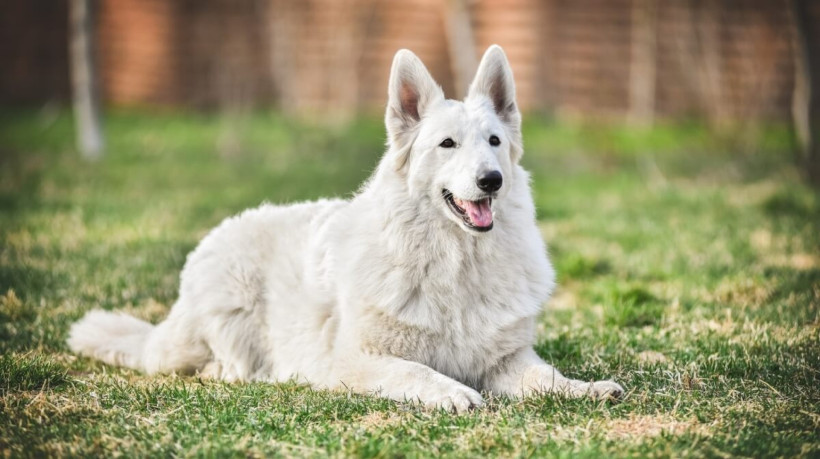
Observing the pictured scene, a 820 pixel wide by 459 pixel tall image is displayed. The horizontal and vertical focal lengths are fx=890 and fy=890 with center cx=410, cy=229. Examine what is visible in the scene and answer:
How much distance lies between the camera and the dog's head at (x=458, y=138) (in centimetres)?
439

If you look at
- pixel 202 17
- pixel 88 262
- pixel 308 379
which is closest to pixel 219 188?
pixel 88 262

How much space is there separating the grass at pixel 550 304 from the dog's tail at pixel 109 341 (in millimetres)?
121

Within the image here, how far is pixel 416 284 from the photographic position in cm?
453

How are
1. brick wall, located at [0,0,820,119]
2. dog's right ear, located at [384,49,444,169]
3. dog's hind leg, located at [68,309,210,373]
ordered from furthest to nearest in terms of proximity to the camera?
brick wall, located at [0,0,820,119] → dog's hind leg, located at [68,309,210,373] → dog's right ear, located at [384,49,444,169]

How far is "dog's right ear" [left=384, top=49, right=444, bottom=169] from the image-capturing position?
15.3 ft

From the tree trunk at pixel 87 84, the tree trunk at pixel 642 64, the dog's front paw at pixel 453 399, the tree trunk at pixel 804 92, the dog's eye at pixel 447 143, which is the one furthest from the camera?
the tree trunk at pixel 642 64

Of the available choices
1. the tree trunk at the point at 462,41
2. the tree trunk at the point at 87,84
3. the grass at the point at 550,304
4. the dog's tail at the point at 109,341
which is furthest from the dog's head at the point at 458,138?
the tree trunk at the point at 462,41

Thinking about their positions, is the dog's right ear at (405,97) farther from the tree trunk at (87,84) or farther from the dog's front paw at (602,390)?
the tree trunk at (87,84)

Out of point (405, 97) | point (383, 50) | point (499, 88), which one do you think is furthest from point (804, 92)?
point (383, 50)

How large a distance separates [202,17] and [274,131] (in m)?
5.82

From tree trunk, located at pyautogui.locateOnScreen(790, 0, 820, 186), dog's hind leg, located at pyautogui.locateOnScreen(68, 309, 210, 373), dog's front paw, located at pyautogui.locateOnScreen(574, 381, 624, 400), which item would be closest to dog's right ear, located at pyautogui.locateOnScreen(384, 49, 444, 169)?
dog's front paw, located at pyautogui.locateOnScreen(574, 381, 624, 400)

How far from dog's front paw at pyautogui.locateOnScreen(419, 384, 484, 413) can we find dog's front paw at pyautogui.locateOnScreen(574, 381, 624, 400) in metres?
0.49

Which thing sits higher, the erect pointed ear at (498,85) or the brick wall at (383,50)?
the erect pointed ear at (498,85)

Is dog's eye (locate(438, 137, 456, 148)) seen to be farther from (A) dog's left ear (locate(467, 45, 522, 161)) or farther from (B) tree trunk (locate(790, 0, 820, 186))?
(B) tree trunk (locate(790, 0, 820, 186))
